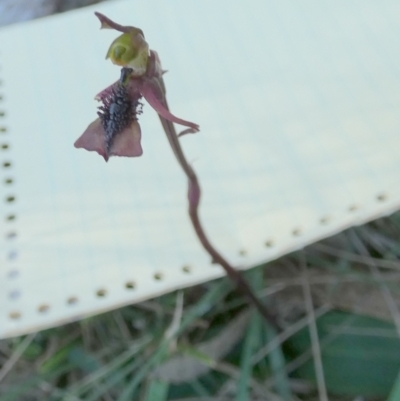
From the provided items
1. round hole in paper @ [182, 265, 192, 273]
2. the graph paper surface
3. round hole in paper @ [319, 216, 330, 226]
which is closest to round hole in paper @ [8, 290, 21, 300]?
the graph paper surface

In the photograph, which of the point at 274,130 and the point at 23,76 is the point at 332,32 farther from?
the point at 23,76

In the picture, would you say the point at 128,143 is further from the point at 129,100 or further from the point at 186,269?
the point at 186,269

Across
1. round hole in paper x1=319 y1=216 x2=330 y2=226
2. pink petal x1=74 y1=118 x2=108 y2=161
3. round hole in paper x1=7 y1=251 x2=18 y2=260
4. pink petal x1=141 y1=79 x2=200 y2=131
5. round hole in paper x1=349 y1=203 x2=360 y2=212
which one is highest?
pink petal x1=141 y1=79 x2=200 y2=131

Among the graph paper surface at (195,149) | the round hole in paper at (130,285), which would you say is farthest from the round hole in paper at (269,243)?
the round hole in paper at (130,285)

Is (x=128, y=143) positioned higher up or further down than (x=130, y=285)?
higher up

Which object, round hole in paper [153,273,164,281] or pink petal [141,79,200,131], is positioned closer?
pink petal [141,79,200,131]

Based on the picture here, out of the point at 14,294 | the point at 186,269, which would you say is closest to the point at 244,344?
the point at 186,269

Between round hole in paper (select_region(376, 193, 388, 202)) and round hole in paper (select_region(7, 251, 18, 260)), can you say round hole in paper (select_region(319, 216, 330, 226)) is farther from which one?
round hole in paper (select_region(7, 251, 18, 260))

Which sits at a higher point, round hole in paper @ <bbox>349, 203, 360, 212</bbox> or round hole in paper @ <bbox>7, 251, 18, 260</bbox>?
round hole in paper @ <bbox>349, 203, 360, 212</bbox>
